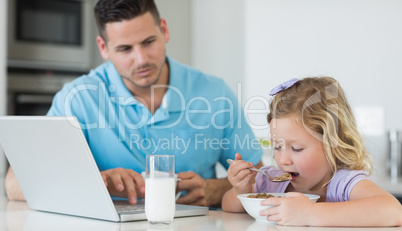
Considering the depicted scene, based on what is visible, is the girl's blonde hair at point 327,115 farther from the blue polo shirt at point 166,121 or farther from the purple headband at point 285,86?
the blue polo shirt at point 166,121

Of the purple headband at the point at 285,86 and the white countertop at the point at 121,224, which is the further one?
the purple headband at the point at 285,86

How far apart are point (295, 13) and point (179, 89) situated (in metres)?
1.37

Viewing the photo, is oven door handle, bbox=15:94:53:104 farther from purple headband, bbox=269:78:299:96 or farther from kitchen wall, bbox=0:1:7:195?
purple headband, bbox=269:78:299:96

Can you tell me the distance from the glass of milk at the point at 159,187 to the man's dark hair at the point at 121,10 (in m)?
0.87

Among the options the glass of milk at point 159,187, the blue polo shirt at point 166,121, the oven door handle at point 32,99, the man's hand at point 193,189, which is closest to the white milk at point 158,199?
the glass of milk at point 159,187

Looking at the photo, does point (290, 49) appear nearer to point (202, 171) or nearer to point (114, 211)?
point (202, 171)

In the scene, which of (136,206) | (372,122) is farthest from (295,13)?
(136,206)

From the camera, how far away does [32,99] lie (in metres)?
3.33

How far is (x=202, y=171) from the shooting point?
2109mm

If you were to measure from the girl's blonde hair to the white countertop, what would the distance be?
0.28 meters

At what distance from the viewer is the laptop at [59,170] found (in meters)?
1.24

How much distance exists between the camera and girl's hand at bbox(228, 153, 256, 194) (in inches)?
56.7
